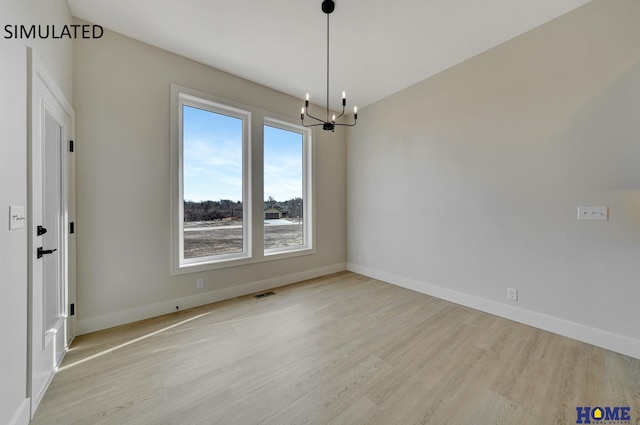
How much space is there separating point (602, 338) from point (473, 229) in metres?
1.47

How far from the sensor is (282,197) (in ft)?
13.8

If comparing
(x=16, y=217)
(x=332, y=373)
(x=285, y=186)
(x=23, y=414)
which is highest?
(x=285, y=186)

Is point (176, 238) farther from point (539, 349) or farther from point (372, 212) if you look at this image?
point (539, 349)

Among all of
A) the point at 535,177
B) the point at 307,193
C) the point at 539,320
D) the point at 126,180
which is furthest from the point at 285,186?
the point at 539,320

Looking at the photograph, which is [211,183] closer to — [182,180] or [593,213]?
[182,180]

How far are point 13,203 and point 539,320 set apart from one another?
4484 millimetres

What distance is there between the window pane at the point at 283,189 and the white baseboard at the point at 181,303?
1.91 feet

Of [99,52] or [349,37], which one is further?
[349,37]

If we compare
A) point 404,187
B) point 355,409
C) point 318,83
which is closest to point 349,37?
point 318,83

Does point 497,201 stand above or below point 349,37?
below

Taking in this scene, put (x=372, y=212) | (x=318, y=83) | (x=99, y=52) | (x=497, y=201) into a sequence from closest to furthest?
(x=99, y=52) < (x=497, y=201) < (x=318, y=83) < (x=372, y=212)

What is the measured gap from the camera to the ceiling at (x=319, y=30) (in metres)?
2.36

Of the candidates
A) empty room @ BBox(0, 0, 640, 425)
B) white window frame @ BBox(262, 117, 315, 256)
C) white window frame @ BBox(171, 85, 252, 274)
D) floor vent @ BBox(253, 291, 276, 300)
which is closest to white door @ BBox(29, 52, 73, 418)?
empty room @ BBox(0, 0, 640, 425)

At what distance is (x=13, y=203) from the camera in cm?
137
